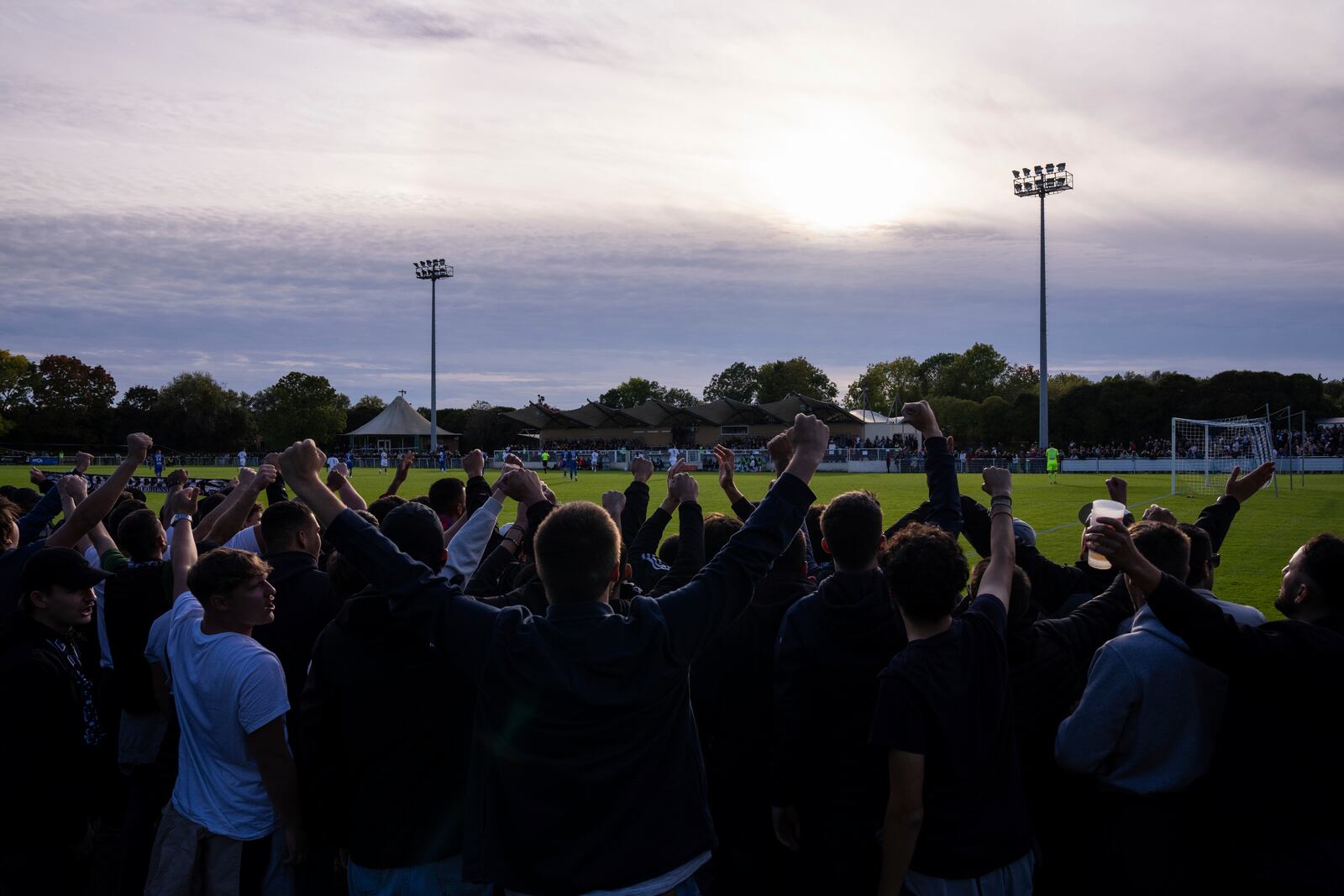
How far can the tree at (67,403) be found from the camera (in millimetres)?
82812

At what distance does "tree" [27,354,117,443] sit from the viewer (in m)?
82.8

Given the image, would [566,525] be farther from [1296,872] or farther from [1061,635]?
[1296,872]

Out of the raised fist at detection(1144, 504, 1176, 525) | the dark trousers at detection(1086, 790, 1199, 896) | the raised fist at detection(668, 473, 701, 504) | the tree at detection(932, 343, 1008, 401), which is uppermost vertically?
the tree at detection(932, 343, 1008, 401)

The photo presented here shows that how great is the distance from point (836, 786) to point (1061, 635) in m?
1.05

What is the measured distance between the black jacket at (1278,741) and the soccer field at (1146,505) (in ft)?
26.4

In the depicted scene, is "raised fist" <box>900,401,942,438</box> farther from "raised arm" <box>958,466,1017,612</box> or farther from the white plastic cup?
the white plastic cup

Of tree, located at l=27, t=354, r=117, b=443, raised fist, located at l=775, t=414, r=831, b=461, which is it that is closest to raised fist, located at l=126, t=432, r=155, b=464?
raised fist, located at l=775, t=414, r=831, b=461

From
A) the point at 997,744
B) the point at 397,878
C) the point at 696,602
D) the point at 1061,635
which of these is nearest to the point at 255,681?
the point at 397,878

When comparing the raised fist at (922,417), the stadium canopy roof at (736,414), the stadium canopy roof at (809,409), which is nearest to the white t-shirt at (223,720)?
the raised fist at (922,417)

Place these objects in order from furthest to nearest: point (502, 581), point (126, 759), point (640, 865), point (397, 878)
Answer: point (502, 581) → point (126, 759) → point (397, 878) → point (640, 865)

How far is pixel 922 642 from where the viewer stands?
284cm

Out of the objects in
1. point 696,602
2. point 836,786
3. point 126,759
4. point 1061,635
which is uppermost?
point 696,602

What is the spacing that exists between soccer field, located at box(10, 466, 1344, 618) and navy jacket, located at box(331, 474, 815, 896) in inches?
369

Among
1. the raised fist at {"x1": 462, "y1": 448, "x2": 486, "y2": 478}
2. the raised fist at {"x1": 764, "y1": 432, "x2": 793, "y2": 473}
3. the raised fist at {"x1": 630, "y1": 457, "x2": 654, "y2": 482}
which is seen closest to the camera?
the raised fist at {"x1": 764, "y1": 432, "x2": 793, "y2": 473}
